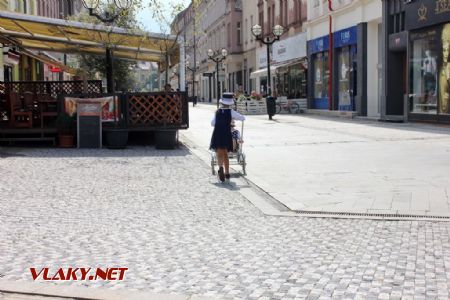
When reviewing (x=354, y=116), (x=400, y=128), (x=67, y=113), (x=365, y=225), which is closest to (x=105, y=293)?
(x=365, y=225)

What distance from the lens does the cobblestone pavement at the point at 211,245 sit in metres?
4.44

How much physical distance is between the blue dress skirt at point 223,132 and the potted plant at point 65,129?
274 inches

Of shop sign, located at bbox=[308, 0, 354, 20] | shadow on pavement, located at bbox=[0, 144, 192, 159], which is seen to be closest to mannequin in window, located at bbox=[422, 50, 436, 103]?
shop sign, located at bbox=[308, 0, 354, 20]

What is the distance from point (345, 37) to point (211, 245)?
83.0 ft

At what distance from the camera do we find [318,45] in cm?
3347

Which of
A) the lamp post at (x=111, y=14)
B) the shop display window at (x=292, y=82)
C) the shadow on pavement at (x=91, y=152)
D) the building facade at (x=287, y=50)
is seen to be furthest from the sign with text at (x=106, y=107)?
the shop display window at (x=292, y=82)

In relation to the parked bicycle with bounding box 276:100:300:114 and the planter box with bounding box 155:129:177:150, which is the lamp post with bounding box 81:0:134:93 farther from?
the parked bicycle with bounding box 276:100:300:114

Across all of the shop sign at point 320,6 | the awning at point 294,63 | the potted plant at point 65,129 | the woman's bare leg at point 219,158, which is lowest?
the woman's bare leg at point 219,158

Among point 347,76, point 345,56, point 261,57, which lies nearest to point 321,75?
point 345,56

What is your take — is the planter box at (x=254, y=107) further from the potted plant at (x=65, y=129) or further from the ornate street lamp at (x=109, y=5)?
the potted plant at (x=65, y=129)

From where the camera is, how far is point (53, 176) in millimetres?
10375

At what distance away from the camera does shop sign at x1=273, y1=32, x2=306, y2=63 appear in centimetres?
3631

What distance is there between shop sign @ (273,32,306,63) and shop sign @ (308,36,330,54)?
1286 mm

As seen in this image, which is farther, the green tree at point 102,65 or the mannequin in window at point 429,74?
the green tree at point 102,65
